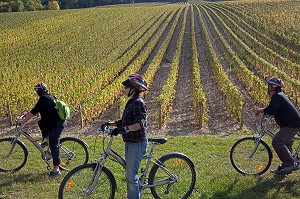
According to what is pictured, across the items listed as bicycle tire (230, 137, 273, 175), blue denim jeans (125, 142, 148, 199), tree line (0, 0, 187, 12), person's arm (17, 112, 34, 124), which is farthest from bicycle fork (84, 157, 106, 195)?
tree line (0, 0, 187, 12)

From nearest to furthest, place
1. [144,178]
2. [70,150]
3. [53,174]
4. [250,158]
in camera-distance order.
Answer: [144,178] → [53,174] → [250,158] → [70,150]

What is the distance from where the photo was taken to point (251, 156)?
7.16 metres

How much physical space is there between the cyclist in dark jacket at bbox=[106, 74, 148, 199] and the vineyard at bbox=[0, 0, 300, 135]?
7.43m

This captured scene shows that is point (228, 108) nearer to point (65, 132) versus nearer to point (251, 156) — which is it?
point (65, 132)

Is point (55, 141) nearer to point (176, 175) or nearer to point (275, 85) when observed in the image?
point (176, 175)

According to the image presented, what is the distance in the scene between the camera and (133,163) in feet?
17.8

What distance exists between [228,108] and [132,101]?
10.5 m

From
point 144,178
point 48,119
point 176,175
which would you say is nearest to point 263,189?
point 176,175

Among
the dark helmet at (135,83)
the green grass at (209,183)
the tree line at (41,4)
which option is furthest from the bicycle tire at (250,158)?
the tree line at (41,4)

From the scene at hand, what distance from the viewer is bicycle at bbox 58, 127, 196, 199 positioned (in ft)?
18.1

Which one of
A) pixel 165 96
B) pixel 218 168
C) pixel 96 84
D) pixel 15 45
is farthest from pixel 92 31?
pixel 218 168

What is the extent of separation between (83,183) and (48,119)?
1.89 metres

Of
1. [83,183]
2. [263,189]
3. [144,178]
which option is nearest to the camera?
[83,183]

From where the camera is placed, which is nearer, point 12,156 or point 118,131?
point 118,131
